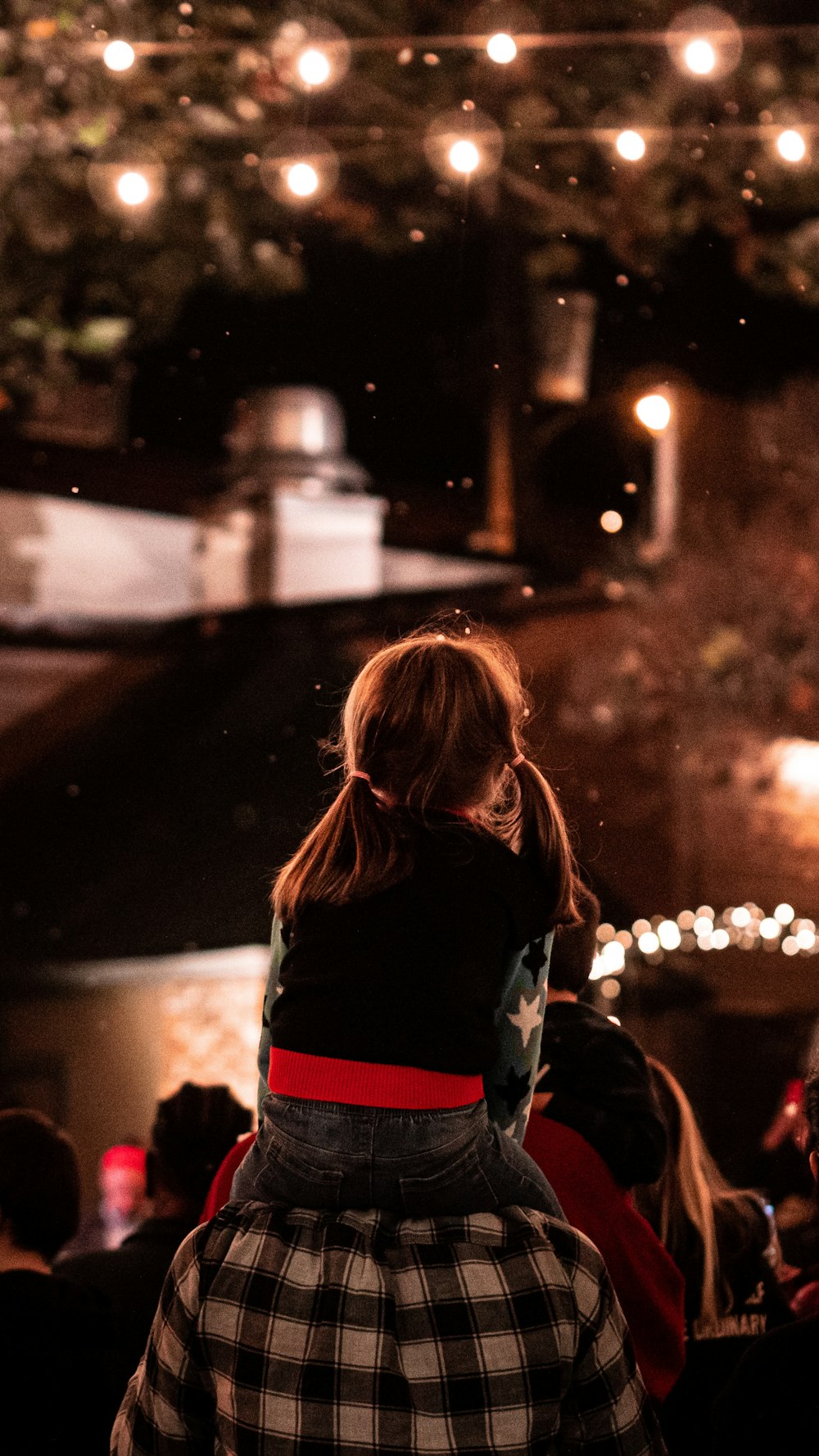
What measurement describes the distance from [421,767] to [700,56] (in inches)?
134

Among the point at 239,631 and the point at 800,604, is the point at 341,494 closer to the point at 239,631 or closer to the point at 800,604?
the point at 239,631

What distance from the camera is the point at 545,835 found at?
1.36m

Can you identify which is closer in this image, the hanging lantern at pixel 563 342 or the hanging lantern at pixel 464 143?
the hanging lantern at pixel 464 143

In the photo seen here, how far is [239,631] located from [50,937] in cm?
133

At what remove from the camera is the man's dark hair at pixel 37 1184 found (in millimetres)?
1642

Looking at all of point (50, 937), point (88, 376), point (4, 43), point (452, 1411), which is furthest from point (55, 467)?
point (452, 1411)

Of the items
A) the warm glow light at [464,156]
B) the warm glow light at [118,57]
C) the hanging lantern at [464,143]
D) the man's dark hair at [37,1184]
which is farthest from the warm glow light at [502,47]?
the man's dark hair at [37,1184]

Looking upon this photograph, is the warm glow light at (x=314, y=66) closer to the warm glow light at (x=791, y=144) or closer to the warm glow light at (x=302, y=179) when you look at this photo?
the warm glow light at (x=302, y=179)

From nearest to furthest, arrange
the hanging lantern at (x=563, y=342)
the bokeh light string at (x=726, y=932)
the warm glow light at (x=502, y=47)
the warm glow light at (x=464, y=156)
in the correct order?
the warm glow light at (x=464, y=156), the warm glow light at (x=502, y=47), the bokeh light string at (x=726, y=932), the hanging lantern at (x=563, y=342)

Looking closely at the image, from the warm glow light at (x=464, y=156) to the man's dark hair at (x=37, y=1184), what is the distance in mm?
3051

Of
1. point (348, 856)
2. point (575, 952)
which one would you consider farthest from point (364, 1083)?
point (575, 952)

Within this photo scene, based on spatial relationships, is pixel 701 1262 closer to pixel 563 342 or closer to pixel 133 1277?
pixel 133 1277

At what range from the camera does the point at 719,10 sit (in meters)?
4.25

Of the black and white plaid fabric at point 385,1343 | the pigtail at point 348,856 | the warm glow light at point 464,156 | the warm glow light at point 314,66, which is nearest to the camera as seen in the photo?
the black and white plaid fabric at point 385,1343
